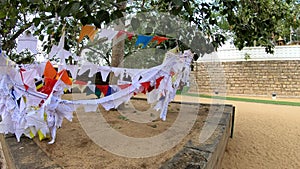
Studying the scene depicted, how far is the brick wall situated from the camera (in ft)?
34.9

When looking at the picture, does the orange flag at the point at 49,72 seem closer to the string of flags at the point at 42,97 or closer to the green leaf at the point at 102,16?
the string of flags at the point at 42,97

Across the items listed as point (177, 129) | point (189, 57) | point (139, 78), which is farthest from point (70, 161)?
point (189, 57)

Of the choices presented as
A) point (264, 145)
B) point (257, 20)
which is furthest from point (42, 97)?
point (264, 145)

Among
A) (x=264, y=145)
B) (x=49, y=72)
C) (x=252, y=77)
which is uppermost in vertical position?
(x=49, y=72)

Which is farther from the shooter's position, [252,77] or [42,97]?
[252,77]

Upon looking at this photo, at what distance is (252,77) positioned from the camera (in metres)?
A: 11.5

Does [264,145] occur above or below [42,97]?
below

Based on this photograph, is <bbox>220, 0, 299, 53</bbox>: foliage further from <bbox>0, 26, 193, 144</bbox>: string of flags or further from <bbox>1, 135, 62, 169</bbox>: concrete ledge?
<bbox>1, 135, 62, 169</bbox>: concrete ledge

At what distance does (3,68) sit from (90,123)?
51.2 inches

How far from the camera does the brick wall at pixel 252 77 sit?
1064 cm

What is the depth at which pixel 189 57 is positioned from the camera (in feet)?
12.2

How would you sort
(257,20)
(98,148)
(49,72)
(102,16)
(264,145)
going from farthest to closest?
(264,145) < (257,20) < (49,72) < (98,148) < (102,16)

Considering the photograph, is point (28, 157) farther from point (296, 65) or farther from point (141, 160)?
point (296, 65)

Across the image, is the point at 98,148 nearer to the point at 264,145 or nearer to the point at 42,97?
the point at 42,97
